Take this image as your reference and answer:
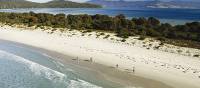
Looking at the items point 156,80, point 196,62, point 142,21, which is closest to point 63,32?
point 142,21

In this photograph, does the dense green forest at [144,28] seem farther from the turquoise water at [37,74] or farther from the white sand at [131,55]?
the turquoise water at [37,74]

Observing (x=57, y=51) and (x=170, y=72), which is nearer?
(x=170, y=72)

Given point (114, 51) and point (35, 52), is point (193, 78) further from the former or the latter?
point (35, 52)

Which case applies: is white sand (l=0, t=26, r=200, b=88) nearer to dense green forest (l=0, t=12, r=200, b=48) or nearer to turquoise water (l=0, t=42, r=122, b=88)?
turquoise water (l=0, t=42, r=122, b=88)

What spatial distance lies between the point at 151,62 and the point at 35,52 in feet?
36.2

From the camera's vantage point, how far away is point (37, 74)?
70.0 ft

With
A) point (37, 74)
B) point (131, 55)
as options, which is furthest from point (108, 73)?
point (131, 55)

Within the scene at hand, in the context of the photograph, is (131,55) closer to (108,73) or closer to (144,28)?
(108,73)

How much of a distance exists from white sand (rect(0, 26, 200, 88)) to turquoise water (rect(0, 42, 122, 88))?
2.76 metres

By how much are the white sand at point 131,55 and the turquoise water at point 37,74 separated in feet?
9.05

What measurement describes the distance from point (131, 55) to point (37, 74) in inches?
303

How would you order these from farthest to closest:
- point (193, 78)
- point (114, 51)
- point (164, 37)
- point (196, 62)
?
point (164, 37)
point (114, 51)
point (196, 62)
point (193, 78)

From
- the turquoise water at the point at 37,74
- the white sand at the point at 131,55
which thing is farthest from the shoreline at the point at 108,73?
the white sand at the point at 131,55

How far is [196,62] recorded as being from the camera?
915 inches
